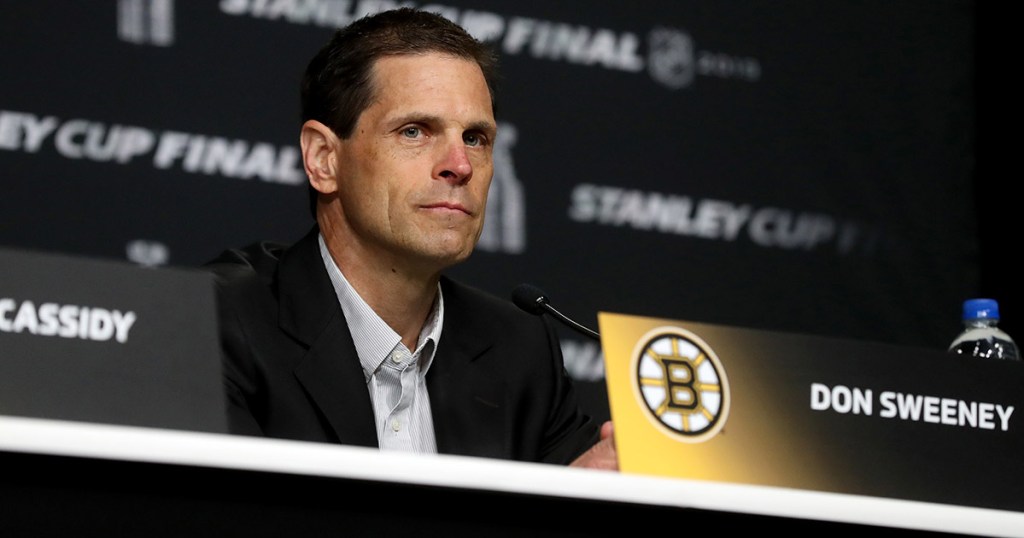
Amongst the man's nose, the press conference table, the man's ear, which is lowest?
the press conference table

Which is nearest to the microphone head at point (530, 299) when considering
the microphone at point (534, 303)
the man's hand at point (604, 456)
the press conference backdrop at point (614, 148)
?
the microphone at point (534, 303)

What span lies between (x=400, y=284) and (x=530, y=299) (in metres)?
0.39

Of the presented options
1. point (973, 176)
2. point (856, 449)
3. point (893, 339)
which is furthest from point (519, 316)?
point (973, 176)

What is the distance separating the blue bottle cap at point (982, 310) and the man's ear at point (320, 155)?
100 centimetres

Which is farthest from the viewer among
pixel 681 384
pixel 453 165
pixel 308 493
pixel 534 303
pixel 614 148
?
pixel 614 148

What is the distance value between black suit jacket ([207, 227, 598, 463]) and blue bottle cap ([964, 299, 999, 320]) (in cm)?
61

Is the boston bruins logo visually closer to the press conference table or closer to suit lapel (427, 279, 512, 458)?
the press conference table

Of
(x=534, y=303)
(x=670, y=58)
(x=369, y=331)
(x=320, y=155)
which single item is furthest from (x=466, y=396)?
(x=670, y=58)

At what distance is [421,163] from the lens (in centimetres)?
201

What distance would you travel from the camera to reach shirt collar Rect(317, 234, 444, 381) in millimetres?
1960

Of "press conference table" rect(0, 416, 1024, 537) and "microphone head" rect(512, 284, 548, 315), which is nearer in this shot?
"press conference table" rect(0, 416, 1024, 537)

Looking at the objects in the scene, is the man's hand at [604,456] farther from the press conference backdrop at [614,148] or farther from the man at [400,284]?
the press conference backdrop at [614,148]

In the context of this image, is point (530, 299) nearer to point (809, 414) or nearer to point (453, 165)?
point (453, 165)

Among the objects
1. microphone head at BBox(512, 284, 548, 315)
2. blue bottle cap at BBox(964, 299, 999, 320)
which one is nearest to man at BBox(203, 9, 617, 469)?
microphone head at BBox(512, 284, 548, 315)
